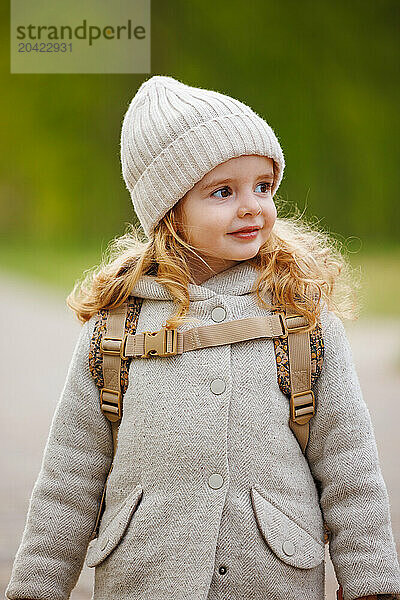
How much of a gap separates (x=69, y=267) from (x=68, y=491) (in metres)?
6.34

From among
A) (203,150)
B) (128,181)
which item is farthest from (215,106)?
(128,181)

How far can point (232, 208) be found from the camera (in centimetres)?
196

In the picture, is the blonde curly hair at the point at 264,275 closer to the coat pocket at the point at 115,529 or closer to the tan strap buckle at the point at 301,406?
the tan strap buckle at the point at 301,406

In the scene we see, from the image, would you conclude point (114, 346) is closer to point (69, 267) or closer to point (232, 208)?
point (232, 208)

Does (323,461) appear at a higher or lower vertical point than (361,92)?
lower

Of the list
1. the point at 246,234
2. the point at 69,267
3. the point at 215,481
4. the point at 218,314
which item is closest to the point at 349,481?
the point at 215,481

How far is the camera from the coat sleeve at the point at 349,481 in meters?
1.87

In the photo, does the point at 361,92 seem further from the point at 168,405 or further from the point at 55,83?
the point at 168,405

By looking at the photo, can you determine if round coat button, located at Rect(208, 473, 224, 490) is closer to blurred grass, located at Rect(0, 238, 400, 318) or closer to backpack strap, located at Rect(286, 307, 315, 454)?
backpack strap, located at Rect(286, 307, 315, 454)

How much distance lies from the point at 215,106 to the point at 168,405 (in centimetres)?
64

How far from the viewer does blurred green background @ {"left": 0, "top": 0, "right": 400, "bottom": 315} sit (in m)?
8.22

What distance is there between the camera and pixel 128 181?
2148 millimetres
